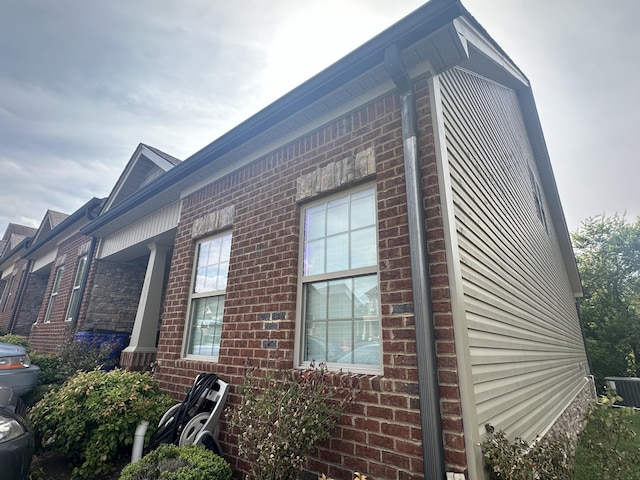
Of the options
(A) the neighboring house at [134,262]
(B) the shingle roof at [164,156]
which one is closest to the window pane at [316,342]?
(A) the neighboring house at [134,262]

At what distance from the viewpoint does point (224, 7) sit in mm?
4285

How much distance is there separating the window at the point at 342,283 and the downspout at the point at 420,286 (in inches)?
18.3

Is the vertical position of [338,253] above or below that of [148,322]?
above

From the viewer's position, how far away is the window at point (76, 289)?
785cm

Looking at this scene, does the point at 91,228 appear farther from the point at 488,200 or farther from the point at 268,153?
the point at 488,200

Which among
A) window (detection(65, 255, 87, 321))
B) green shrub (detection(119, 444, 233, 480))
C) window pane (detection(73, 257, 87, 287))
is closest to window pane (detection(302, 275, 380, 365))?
green shrub (detection(119, 444, 233, 480))

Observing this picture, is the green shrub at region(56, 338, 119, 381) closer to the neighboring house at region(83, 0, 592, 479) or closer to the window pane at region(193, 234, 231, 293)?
the neighboring house at region(83, 0, 592, 479)

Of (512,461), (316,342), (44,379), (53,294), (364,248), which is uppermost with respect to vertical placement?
(53,294)

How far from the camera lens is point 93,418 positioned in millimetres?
3227

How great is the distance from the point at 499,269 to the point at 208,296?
367 centimetres

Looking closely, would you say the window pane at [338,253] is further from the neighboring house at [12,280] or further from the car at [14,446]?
the neighboring house at [12,280]

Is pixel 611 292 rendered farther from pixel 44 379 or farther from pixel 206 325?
pixel 44 379

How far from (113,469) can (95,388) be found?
89 cm

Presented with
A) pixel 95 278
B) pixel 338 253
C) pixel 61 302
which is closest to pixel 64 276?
pixel 61 302
